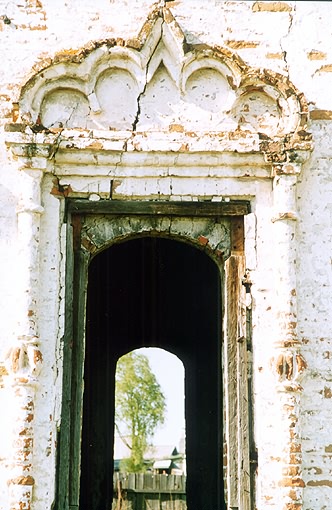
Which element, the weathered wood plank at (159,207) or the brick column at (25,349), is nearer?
the brick column at (25,349)

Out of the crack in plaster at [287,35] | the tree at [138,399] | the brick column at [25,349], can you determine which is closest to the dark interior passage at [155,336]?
the crack in plaster at [287,35]

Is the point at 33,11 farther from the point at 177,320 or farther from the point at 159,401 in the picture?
the point at 159,401

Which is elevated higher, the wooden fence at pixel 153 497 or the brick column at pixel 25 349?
the brick column at pixel 25 349

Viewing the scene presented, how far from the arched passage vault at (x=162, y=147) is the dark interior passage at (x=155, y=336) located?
102 inches

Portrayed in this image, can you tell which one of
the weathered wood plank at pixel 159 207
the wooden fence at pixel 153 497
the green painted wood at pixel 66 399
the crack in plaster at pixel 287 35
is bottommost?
the wooden fence at pixel 153 497

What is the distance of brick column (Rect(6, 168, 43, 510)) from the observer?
18.2ft

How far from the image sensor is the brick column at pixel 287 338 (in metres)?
5.59

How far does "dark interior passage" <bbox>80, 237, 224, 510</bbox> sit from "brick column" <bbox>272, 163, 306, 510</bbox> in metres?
2.71

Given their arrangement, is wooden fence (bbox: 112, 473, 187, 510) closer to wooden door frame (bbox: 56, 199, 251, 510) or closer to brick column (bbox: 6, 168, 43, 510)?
wooden door frame (bbox: 56, 199, 251, 510)

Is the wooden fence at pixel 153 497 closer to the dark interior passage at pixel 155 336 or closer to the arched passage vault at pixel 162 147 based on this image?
the dark interior passage at pixel 155 336

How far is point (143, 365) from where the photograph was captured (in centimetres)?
3275

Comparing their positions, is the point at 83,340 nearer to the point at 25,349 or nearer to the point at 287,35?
the point at 25,349

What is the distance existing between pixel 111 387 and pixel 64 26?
5.14m

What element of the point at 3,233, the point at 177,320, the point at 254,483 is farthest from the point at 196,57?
the point at 177,320
